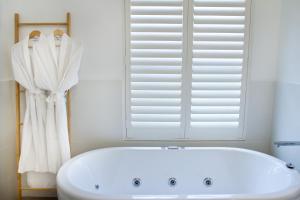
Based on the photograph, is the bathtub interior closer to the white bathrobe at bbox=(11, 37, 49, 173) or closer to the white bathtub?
the white bathtub

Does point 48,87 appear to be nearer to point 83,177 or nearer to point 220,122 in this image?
point 83,177

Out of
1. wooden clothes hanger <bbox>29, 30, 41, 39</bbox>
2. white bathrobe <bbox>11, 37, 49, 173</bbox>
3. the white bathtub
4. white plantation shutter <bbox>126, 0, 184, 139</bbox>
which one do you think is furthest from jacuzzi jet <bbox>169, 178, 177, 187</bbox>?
wooden clothes hanger <bbox>29, 30, 41, 39</bbox>

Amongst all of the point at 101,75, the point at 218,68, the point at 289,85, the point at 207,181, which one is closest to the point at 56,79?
the point at 101,75

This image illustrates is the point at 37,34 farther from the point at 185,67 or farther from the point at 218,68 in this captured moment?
the point at 218,68

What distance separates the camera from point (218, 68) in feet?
7.88

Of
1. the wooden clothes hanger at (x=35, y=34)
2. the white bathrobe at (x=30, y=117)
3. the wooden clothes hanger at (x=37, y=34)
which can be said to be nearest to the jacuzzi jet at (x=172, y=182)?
the white bathrobe at (x=30, y=117)

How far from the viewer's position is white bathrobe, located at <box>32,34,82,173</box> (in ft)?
7.24

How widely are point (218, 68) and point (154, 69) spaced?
0.56 meters

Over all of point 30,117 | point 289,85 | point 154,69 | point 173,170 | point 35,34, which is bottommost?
point 173,170

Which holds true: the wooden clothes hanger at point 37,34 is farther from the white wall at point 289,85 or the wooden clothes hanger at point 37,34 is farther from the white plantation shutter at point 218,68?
the white wall at point 289,85

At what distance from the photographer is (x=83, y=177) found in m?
2.03

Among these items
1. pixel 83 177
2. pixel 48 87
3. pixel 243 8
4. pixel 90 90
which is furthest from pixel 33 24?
pixel 243 8

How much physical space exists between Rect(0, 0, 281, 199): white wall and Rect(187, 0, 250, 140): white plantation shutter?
0.09 meters

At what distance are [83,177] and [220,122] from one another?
127cm
